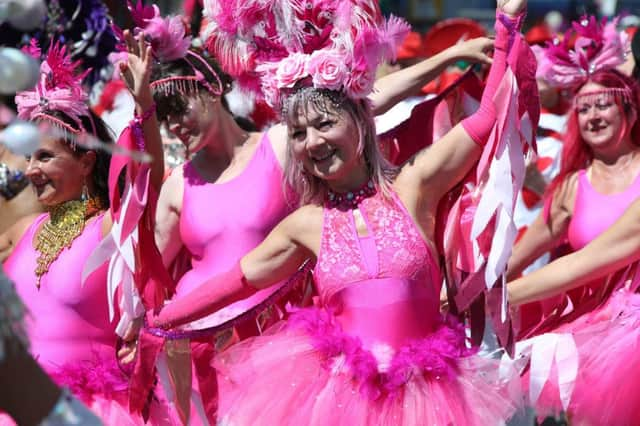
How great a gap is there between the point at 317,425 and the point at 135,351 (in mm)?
832

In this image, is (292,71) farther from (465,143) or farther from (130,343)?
(130,343)

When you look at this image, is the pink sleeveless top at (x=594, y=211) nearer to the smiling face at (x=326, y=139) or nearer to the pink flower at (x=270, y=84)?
the smiling face at (x=326, y=139)

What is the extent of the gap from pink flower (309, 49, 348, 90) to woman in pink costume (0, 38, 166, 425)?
94 cm

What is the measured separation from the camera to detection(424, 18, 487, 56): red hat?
7.46m

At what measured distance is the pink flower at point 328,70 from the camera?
3.48 meters

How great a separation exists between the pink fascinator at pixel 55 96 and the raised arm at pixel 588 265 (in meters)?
1.61

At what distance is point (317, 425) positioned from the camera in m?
3.40

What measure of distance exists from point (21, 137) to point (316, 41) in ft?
5.82

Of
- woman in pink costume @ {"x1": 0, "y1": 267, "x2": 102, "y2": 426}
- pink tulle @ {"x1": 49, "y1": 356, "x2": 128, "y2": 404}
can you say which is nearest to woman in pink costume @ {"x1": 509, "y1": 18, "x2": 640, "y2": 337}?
pink tulle @ {"x1": 49, "y1": 356, "x2": 128, "y2": 404}

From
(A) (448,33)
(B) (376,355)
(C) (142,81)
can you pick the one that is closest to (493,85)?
(B) (376,355)

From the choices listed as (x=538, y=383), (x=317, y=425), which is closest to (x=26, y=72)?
(x=317, y=425)

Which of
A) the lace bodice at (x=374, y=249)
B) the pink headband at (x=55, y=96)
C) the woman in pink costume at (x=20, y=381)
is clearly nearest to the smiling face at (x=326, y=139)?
the lace bodice at (x=374, y=249)

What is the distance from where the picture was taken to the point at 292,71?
353cm

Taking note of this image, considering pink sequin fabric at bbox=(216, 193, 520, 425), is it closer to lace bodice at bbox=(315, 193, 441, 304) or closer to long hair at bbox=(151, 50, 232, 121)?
lace bodice at bbox=(315, 193, 441, 304)
